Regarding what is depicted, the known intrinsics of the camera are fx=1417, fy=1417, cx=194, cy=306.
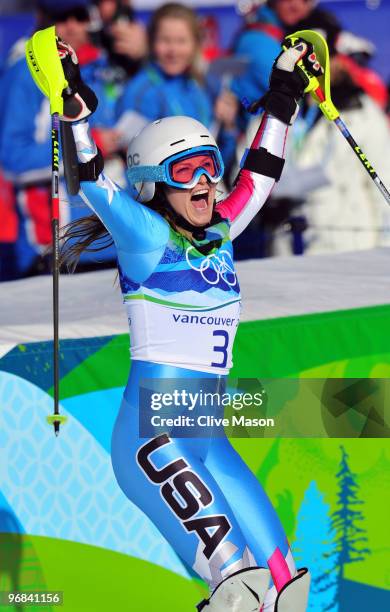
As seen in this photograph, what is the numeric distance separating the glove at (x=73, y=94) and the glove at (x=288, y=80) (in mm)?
912

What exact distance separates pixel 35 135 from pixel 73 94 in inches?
184

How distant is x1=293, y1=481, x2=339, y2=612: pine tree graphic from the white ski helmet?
1.43 m

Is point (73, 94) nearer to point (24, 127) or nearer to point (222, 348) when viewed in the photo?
point (222, 348)

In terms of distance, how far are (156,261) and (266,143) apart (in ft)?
2.80

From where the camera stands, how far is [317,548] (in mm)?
5598

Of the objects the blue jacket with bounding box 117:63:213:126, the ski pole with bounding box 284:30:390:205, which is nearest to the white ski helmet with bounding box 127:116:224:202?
the ski pole with bounding box 284:30:390:205

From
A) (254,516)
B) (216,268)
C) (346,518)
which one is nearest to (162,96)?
(346,518)

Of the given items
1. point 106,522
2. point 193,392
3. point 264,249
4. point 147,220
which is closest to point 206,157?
point 147,220

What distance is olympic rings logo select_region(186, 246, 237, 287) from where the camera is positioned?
484 cm

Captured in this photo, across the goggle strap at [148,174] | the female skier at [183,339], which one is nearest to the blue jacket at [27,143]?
the goggle strap at [148,174]

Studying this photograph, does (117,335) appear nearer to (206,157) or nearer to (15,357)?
(15,357)

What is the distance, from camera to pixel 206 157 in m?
4.93

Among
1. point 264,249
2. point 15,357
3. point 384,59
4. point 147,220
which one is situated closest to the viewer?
point 147,220

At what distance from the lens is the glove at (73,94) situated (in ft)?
15.3
